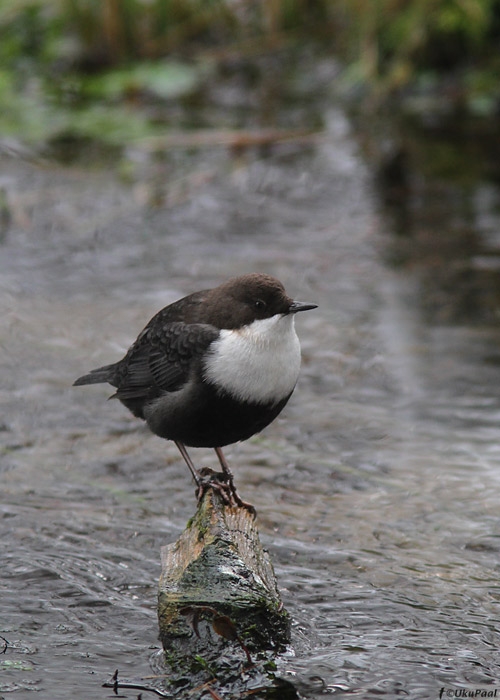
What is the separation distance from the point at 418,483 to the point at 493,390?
52.1 inches

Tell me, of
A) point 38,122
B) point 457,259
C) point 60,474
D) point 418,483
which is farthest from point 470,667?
point 38,122

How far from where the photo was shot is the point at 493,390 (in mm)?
6539

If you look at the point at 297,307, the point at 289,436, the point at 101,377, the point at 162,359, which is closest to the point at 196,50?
the point at 289,436

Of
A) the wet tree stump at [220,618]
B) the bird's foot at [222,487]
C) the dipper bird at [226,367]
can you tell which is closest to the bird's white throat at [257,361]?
the dipper bird at [226,367]

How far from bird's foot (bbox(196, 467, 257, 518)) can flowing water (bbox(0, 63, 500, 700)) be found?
16.7 inches

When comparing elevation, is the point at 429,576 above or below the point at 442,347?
below

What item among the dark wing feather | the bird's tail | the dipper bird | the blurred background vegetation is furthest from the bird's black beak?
the blurred background vegetation

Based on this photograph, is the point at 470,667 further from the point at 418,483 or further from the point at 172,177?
the point at 172,177

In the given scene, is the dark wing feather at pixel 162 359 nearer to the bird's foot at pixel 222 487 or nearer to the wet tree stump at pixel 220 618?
the bird's foot at pixel 222 487

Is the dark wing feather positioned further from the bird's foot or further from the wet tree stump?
the wet tree stump

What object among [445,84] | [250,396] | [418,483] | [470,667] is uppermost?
[445,84]

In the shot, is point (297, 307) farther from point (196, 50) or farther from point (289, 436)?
point (196, 50)

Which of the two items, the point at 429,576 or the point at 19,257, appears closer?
the point at 429,576

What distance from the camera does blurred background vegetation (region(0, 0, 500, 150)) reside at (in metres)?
11.0
